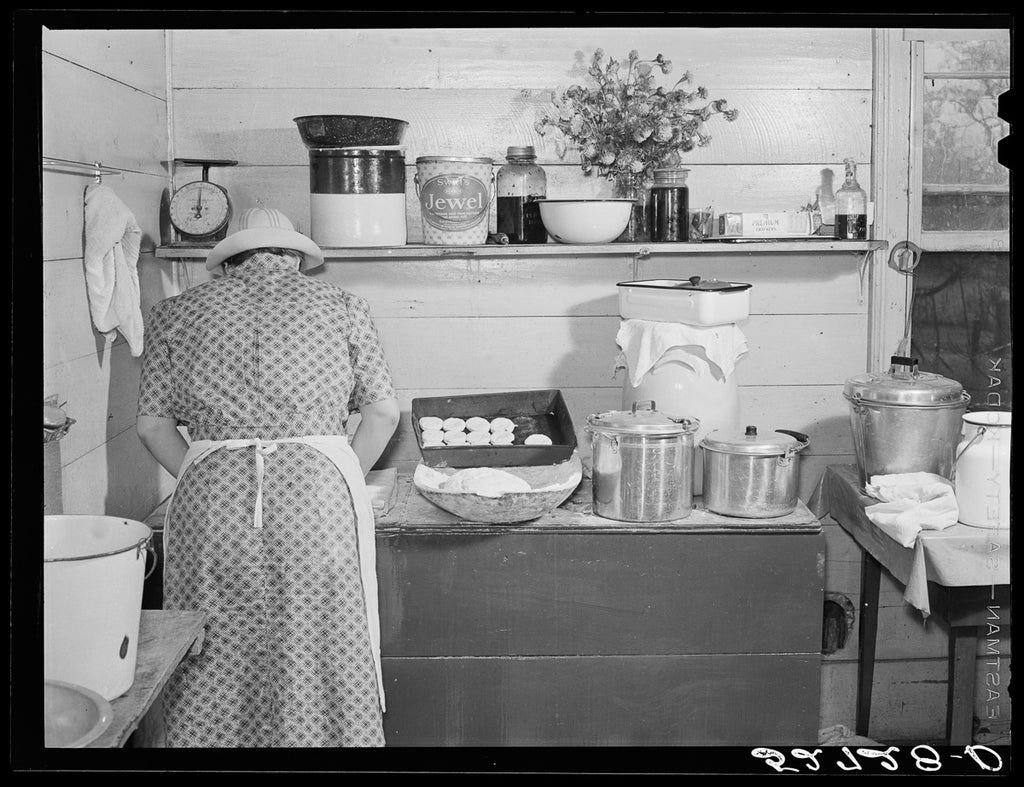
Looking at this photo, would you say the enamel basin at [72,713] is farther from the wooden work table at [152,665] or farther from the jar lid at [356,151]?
the jar lid at [356,151]

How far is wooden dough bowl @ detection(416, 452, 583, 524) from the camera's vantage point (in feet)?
8.21

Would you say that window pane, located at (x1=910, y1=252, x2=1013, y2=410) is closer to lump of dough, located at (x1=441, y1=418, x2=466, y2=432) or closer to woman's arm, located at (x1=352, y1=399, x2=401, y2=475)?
lump of dough, located at (x1=441, y1=418, x2=466, y2=432)

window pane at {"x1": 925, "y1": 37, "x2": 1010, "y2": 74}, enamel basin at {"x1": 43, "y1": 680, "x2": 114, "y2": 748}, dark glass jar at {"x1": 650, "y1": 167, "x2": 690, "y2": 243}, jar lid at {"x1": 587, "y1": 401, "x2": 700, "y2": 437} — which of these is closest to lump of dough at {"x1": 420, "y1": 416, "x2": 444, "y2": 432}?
jar lid at {"x1": 587, "y1": 401, "x2": 700, "y2": 437}

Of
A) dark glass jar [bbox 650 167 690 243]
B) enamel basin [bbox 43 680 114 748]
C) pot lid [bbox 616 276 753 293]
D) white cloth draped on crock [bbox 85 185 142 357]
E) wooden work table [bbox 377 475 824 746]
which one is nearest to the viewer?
enamel basin [bbox 43 680 114 748]

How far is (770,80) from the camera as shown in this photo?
9.85ft

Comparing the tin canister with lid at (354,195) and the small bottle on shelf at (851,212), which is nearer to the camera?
the tin canister with lid at (354,195)

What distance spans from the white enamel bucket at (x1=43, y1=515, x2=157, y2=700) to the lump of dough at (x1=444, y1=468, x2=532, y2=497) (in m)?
0.94

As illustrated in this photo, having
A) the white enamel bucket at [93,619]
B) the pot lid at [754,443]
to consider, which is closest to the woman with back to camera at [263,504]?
the white enamel bucket at [93,619]

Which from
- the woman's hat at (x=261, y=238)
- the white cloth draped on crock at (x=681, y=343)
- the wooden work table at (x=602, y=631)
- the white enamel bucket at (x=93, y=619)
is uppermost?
the woman's hat at (x=261, y=238)

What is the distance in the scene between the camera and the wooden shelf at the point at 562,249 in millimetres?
2824

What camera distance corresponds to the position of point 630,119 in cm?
287

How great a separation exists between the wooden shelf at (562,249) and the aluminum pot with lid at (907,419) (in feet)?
1.18
